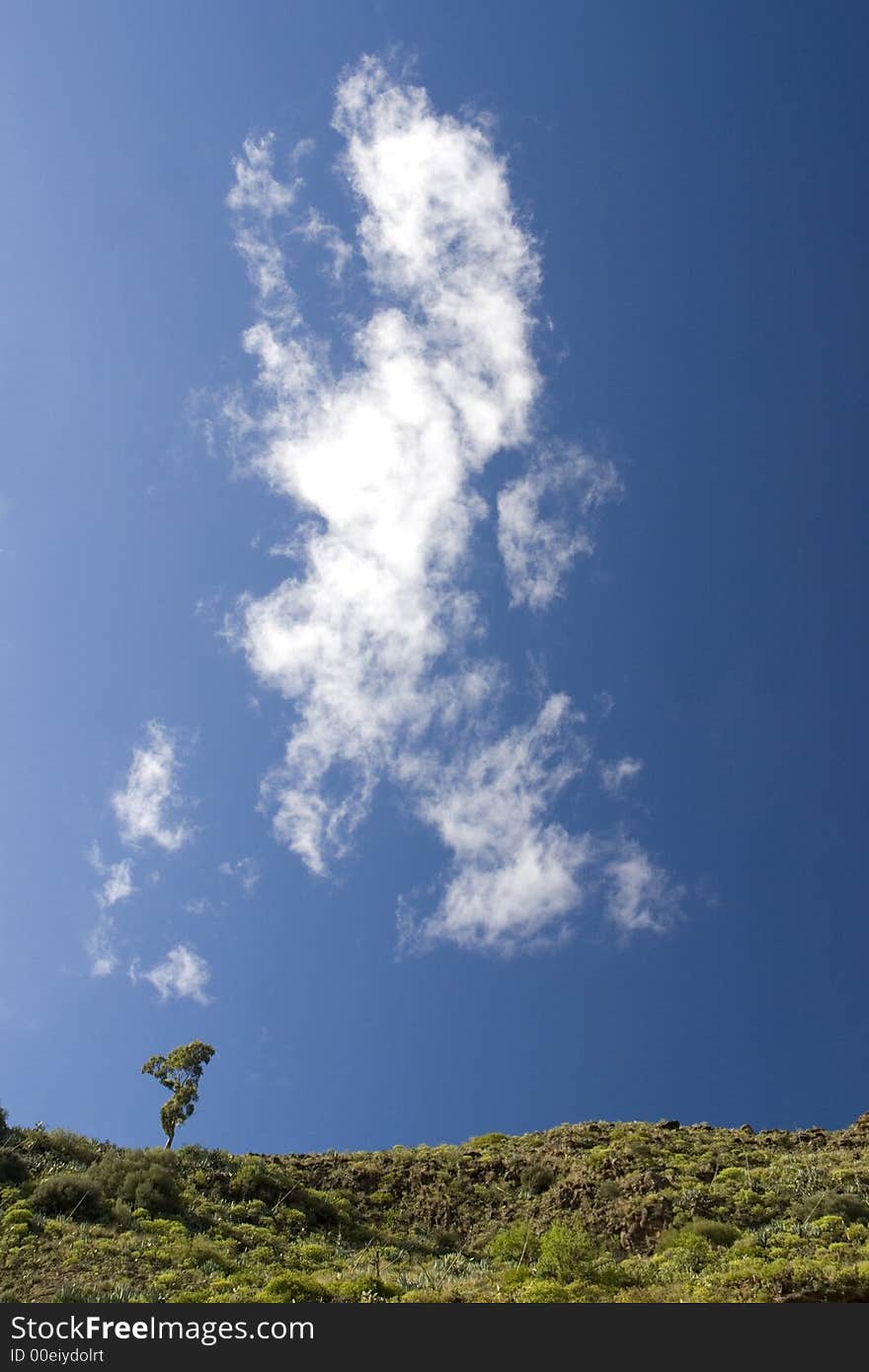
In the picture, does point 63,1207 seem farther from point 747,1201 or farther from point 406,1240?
point 747,1201

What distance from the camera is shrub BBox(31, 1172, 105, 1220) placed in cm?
2630

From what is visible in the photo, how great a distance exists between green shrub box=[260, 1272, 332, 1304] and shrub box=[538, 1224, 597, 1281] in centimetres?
630

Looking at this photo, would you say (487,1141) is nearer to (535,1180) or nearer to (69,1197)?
(535,1180)

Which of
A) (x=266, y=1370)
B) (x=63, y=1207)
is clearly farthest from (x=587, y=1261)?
(x=63, y=1207)

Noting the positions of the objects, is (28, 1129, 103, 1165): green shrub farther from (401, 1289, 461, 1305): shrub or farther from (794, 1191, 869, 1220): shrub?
(794, 1191, 869, 1220): shrub

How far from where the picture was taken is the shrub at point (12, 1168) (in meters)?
28.7

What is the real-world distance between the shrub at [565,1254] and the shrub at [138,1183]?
1351 centimetres

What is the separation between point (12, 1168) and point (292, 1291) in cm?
1533

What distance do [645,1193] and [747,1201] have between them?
11.6 feet

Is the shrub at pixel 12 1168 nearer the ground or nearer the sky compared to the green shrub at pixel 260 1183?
nearer the sky

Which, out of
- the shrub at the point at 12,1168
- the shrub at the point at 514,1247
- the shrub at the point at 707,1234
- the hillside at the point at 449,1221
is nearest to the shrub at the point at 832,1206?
the hillside at the point at 449,1221

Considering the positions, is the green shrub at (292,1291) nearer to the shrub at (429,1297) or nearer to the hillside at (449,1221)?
the hillside at (449,1221)

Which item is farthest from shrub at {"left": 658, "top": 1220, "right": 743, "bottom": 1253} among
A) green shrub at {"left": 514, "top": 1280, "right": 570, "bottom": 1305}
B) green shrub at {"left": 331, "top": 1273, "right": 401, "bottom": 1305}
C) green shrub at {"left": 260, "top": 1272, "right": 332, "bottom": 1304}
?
green shrub at {"left": 260, "top": 1272, "right": 332, "bottom": 1304}

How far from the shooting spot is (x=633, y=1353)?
14961 millimetres
